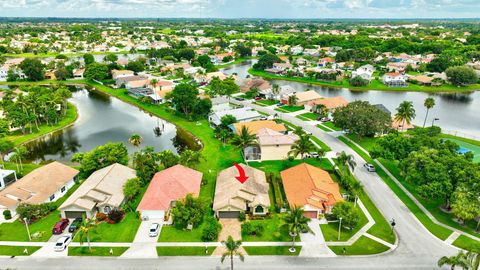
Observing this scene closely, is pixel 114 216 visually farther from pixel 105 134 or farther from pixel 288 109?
pixel 288 109

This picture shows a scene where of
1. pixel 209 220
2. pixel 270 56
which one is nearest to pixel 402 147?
pixel 209 220

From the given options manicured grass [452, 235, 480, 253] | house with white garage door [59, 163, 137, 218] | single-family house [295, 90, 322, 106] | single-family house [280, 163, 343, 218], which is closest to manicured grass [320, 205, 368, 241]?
single-family house [280, 163, 343, 218]

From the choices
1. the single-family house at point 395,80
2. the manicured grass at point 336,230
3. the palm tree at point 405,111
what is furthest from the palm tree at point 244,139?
the single-family house at point 395,80

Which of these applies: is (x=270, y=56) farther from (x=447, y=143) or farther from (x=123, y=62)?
(x=447, y=143)

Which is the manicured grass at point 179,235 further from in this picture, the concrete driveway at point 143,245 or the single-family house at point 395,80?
the single-family house at point 395,80

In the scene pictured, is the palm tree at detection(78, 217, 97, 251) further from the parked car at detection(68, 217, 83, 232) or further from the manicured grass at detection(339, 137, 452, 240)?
the manicured grass at detection(339, 137, 452, 240)

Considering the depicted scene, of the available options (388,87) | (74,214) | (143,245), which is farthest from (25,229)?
(388,87)
